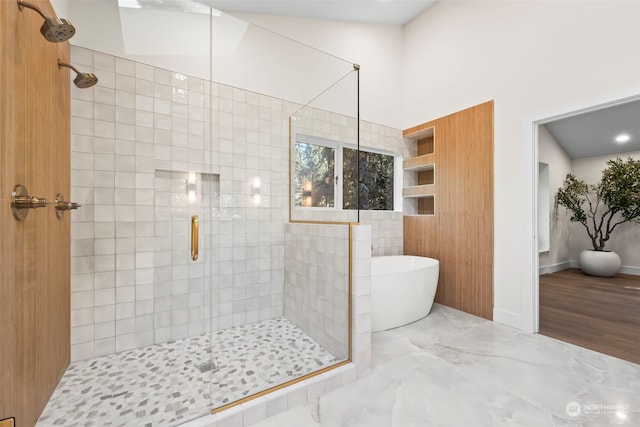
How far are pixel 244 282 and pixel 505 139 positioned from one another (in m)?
2.81

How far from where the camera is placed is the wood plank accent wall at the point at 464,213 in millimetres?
2756

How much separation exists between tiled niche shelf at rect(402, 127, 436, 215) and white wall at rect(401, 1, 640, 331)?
16.0 inches

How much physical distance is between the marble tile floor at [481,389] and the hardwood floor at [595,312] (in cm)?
25

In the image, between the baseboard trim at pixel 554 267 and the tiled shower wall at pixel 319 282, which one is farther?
the baseboard trim at pixel 554 267

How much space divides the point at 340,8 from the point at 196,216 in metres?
2.80

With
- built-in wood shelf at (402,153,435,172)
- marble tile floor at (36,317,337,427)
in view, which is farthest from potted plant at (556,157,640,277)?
marble tile floor at (36,317,337,427)

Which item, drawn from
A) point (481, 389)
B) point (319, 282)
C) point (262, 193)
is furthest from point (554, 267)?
point (262, 193)

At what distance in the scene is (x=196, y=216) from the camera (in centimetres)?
178

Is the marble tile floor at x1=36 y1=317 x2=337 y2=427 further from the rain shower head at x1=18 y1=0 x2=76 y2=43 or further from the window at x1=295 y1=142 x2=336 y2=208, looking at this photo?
the rain shower head at x1=18 y1=0 x2=76 y2=43

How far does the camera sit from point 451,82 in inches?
123

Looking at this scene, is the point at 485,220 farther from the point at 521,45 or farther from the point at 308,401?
the point at 308,401

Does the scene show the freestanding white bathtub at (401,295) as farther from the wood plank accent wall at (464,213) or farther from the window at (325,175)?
the window at (325,175)

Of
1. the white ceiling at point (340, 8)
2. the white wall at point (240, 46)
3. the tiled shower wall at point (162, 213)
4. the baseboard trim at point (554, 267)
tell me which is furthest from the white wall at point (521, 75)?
the baseboard trim at point (554, 267)

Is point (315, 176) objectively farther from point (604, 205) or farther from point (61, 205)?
point (604, 205)
